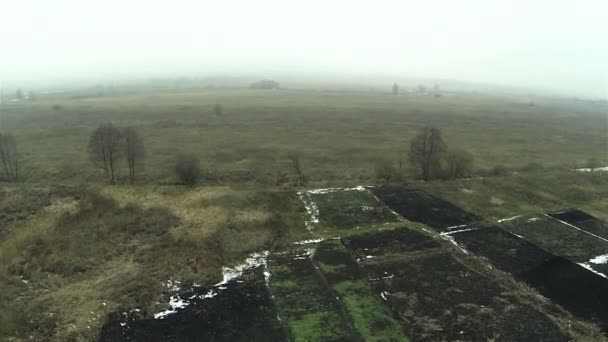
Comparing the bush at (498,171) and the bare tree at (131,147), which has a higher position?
the bare tree at (131,147)

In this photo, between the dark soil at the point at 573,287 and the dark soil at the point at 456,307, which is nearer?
the dark soil at the point at 456,307

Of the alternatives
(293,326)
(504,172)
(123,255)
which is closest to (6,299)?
(123,255)

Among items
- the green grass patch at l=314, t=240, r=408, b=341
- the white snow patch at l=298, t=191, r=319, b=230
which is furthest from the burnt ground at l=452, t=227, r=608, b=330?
the white snow patch at l=298, t=191, r=319, b=230

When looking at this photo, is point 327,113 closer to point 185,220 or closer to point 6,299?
point 185,220

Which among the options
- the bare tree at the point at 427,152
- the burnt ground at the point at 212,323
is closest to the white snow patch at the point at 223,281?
the burnt ground at the point at 212,323

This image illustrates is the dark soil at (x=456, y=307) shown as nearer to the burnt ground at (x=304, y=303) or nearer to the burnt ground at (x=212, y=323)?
the burnt ground at (x=304, y=303)

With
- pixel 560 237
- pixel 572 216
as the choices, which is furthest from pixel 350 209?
pixel 572 216

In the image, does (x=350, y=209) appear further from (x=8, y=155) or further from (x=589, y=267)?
(x=8, y=155)
